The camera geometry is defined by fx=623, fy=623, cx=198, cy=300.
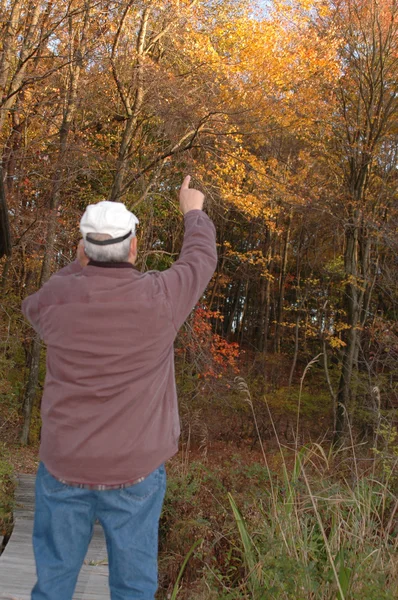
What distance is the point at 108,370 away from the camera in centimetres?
200

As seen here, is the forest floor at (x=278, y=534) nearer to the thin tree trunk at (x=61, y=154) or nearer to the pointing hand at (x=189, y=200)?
the pointing hand at (x=189, y=200)

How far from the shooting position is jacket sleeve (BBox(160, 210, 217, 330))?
209 cm

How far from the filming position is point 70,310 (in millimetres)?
2039

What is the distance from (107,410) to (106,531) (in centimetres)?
42

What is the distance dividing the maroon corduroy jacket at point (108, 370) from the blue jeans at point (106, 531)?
2.8 inches

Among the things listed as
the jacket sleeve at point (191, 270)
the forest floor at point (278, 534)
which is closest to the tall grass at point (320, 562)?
the forest floor at point (278, 534)

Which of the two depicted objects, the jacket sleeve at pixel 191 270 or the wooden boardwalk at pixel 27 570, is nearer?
the jacket sleeve at pixel 191 270

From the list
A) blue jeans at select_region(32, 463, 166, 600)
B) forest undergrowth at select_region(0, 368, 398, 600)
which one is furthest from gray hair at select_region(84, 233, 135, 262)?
forest undergrowth at select_region(0, 368, 398, 600)

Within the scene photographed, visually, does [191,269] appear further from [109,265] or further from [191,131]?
[191,131]

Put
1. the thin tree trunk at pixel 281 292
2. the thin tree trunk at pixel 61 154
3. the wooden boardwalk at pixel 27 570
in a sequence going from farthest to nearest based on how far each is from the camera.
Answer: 1. the thin tree trunk at pixel 281 292
2. the thin tree trunk at pixel 61 154
3. the wooden boardwalk at pixel 27 570

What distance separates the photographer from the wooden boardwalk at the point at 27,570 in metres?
3.38

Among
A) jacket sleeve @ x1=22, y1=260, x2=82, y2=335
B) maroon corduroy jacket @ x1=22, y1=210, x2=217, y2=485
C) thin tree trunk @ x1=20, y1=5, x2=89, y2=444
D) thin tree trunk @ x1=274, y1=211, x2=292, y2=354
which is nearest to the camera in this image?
maroon corduroy jacket @ x1=22, y1=210, x2=217, y2=485

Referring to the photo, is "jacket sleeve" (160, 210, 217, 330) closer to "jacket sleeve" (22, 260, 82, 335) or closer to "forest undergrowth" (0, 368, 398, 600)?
"jacket sleeve" (22, 260, 82, 335)

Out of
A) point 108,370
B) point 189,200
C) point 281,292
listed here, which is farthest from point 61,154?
point 281,292
